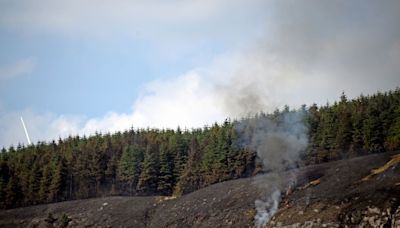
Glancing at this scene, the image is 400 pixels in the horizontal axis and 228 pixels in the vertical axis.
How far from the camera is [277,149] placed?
65.8 metres

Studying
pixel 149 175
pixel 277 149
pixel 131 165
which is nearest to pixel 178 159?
pixel 149 175

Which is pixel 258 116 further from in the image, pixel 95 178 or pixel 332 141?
pixel 95 178

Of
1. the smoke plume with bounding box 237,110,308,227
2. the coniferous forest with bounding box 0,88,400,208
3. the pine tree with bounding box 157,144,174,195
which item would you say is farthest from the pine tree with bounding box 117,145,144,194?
the smoke plume with bounding box 237,110,308,227

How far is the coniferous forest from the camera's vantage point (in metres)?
77.3

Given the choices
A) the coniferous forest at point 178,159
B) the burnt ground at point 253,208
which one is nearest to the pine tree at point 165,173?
the coniferous forest at point 178,159

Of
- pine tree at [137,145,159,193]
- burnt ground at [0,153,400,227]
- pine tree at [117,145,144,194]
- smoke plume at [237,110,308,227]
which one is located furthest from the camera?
pine tree at [117,145,144,194]

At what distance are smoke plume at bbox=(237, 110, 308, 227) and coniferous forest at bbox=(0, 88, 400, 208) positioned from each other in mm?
1570

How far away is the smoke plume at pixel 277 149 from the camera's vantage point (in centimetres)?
5869

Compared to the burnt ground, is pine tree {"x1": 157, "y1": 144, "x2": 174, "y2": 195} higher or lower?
higher

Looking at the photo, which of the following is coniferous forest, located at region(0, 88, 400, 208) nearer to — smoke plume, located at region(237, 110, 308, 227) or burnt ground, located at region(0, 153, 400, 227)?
smoke plume, located at region(237, 110, 308, 227)

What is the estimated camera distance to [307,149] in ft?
248

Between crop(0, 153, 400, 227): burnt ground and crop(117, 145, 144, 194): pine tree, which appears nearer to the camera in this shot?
crop(0, 153, 400, 227): burnt ground

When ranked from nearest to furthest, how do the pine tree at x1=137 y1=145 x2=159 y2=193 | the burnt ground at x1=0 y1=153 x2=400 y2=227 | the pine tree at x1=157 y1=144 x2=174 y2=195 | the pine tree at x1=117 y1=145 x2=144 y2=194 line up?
the burnt ground at x1=0 y1=153 x2=400 y2=227 → the pine tree at x1=157 y1=144 x2=174 y2=195 → the pine tree at x1=137 y1=145 x2=159 y2=193 → the pine tree at x1=117 y1=145 x2=144 y2=194

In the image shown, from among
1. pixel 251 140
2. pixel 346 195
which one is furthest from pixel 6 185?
pixel 346 195
